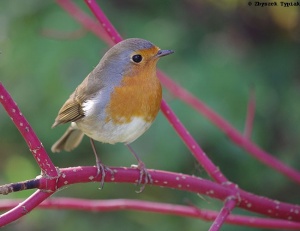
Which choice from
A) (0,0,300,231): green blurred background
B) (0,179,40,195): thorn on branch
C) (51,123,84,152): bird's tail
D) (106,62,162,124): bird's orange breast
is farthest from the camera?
(0,0,300,231): green blurred background

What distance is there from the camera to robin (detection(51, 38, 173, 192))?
2.34 m

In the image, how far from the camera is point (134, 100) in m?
2.35

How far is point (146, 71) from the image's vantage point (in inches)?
95.3

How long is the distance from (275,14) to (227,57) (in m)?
0.34

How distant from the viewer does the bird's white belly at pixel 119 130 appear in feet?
7.66

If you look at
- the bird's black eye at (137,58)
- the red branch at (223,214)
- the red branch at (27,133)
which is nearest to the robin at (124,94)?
the bird's black eye at (137,58)

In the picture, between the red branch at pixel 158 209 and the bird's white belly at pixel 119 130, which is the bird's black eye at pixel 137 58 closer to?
the bird's white belly at pixel 119 130

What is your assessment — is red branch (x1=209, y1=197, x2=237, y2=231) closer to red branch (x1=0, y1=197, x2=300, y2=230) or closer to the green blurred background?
red branch (x1=0, y1=197, x2=300, y2=230)

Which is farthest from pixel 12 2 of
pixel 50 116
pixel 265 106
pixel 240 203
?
pixel 240 203

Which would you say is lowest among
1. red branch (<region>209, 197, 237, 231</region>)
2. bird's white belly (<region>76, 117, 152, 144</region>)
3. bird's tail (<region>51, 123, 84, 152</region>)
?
red branch (<region>209, 197, 237, 231</region>)

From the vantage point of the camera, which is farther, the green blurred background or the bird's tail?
the green blurred background

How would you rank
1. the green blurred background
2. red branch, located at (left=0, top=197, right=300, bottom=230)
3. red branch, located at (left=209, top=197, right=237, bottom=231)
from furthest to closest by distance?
the green blurred background → red branch, located at (left=0, top=197, right=300, bottom=230) → red branch, located at (left=209, top=197, right=237, bottom=231)

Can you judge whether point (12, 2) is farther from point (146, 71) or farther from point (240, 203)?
point (240, 203)

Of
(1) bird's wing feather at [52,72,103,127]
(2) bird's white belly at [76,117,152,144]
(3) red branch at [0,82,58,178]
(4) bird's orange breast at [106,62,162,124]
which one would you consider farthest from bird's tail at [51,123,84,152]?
(3) red branch at [0,82,58,178]
